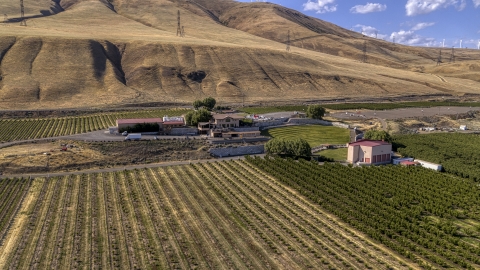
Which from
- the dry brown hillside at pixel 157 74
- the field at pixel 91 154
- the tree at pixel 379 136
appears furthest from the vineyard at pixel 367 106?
the field at pixel 91 154

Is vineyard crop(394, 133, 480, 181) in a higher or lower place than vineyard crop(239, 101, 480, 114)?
lower

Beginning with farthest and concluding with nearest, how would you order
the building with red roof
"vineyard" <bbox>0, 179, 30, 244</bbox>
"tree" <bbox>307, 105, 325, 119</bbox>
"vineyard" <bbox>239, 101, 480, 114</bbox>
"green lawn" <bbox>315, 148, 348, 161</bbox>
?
"vineyard" <bbox>239, 101, 480, 114</bbox>
"tree" <bbox>307, 105, 325, 119</bbox>
"green lawn" <bbox>315, 148, 348, 161</bbox>
the building with red roof
"vineyard" <bbox>0, 179, 30, 244</bbox>

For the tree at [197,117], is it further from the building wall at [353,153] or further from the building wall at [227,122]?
the building wall at [353,153]

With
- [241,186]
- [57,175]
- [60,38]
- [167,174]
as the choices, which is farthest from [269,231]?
[60,38]

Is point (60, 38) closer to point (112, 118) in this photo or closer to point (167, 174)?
point (112, 118)

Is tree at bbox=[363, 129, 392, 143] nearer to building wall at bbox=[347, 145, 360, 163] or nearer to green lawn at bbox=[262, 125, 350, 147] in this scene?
green lawn at bbox=[262, 125, 350, 147]

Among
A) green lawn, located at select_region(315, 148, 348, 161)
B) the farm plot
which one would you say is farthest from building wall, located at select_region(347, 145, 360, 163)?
the farm plot

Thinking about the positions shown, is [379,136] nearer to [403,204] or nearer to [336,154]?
[336,154]
